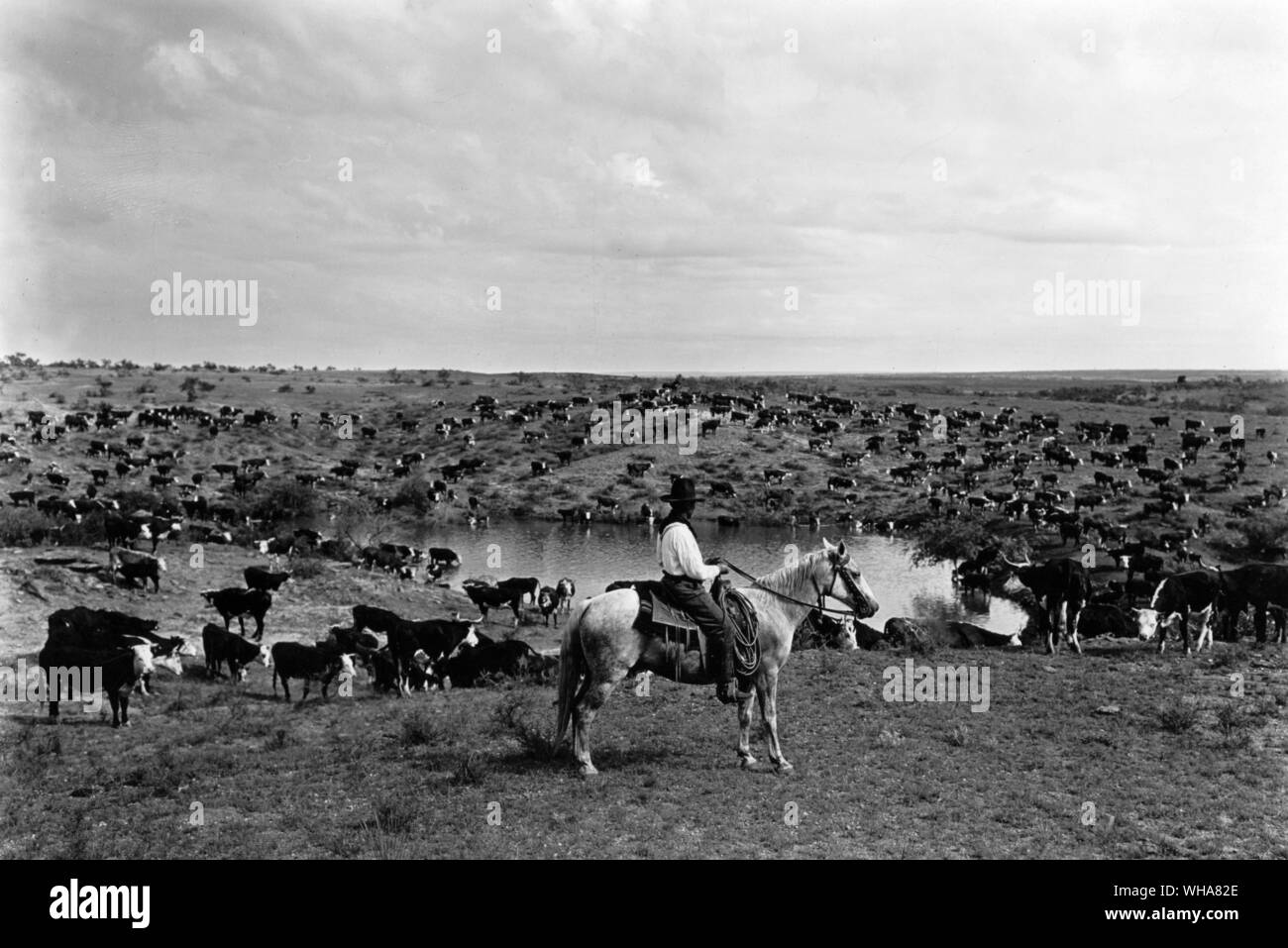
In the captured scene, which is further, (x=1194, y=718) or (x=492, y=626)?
(x=492, y=626)

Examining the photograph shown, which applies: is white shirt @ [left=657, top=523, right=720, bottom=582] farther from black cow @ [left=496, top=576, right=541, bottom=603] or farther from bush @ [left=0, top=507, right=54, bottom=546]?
bush @ [left=0, top=507, right=54, bottom=546]

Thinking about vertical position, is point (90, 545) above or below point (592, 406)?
below

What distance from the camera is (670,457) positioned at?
56125 millimetres

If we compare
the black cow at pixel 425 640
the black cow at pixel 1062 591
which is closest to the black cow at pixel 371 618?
the black cow at pixel 425 640

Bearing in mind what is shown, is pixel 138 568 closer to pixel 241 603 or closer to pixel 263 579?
pixel 263 579

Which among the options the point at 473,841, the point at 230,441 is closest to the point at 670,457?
the point at 230,441

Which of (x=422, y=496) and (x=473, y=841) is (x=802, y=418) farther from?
(x=473, y=841)

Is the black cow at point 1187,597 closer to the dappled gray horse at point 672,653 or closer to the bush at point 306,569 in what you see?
the dappled gray horse at point 672,653

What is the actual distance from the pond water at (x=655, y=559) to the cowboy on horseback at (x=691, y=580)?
1850cm

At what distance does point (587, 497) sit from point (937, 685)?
3637 centimetres
